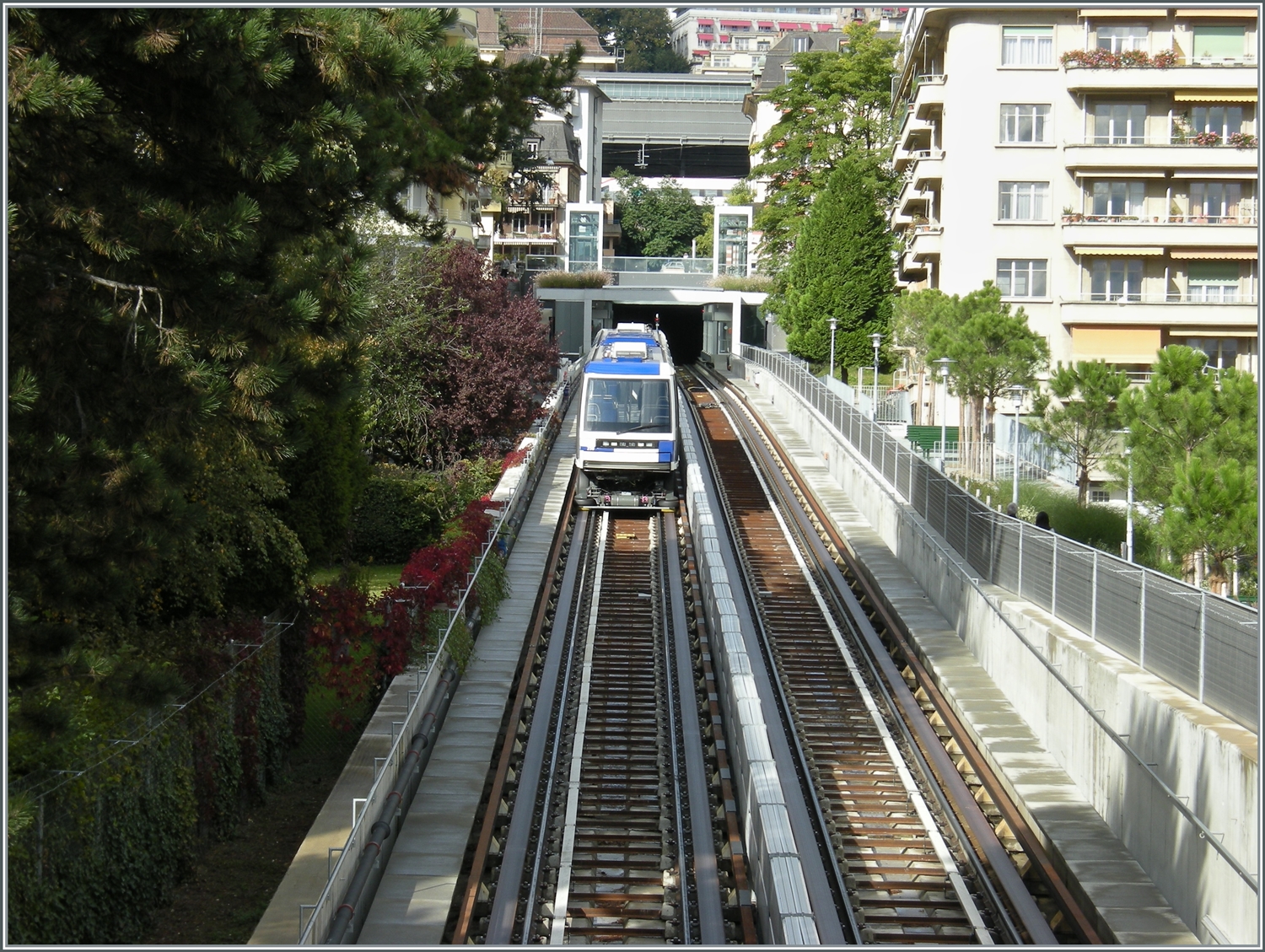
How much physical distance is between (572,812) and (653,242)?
102 meters

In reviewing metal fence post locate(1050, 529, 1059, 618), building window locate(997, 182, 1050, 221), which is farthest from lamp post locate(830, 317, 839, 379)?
metal fence post locate(1050, 529, 1059, 618)

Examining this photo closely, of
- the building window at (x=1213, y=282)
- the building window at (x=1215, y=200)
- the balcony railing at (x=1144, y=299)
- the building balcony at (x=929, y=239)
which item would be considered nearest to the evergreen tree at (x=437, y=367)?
the building balcony at (x=929, y=239)

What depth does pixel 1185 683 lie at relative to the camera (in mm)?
13633

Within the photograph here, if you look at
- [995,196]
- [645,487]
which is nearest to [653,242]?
[995,196]

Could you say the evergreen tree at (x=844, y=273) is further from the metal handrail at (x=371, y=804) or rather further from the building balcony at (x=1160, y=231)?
the metal handrail at (x=371, y=804)

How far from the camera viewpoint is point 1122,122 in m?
44.0

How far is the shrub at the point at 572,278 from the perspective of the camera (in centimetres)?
7400

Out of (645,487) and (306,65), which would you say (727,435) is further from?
(306,65)

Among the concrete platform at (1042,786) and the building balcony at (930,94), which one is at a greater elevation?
the building balcony at (930,94)

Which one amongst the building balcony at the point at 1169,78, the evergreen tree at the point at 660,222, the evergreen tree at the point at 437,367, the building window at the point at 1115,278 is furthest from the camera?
the evergreen tree at the point at 660,222

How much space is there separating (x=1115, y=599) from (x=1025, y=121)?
32.0 meters

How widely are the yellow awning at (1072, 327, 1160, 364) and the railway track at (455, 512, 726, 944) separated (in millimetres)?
23986

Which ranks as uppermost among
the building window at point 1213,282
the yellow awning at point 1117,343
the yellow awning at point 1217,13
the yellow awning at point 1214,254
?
the yellow awning at point 1217,13

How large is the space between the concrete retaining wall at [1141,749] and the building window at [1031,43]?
2792 cm
